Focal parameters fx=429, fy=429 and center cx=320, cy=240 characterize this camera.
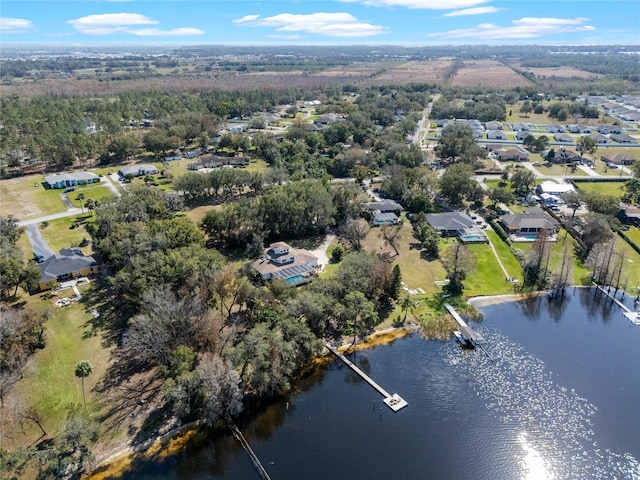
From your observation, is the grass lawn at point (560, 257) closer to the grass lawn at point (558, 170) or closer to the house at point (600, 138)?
the grass lawn at point (558, 170)

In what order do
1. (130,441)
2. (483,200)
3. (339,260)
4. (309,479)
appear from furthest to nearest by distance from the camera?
(483,200) < (339,260) < (130,441) < (309,479)

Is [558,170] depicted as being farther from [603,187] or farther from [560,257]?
[560,257]

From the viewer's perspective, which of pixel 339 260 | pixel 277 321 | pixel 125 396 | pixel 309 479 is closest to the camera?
pixel 309 479

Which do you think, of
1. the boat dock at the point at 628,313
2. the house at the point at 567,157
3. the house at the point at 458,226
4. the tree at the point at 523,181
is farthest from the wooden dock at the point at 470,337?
the house at the point at 567,157

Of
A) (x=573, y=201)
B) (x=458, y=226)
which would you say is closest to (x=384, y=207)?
(x=458, y=226)

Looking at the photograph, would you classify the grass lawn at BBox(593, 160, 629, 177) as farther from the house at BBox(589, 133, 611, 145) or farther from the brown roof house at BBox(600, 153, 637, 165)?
the house at BBox(589, 133, 611, 145)

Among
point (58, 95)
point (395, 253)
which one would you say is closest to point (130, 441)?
point (395, 253)

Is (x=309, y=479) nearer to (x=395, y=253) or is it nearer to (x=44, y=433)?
(x=44, y=433)
